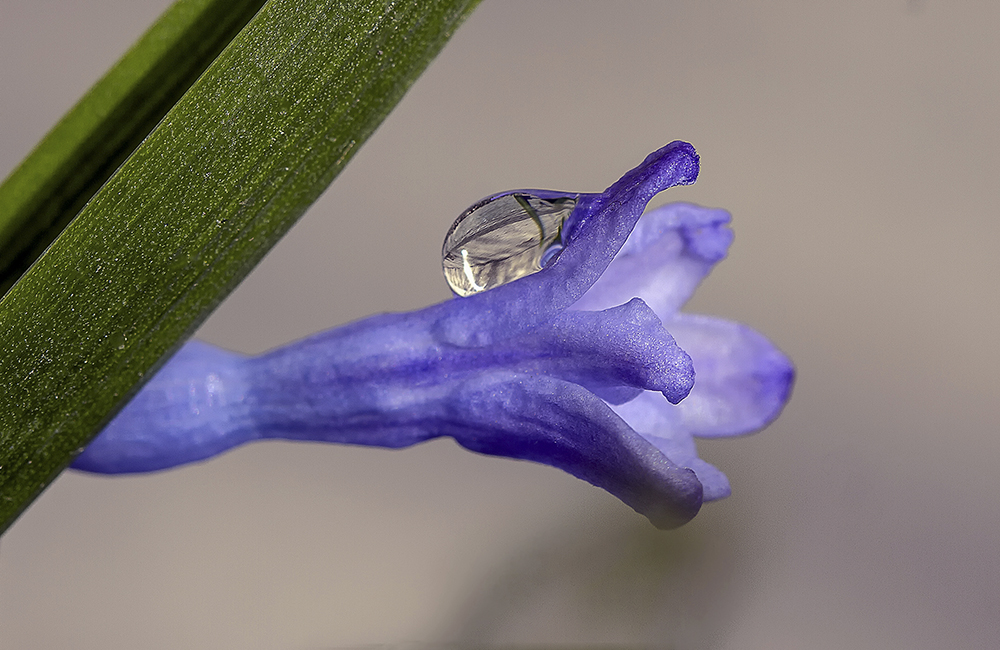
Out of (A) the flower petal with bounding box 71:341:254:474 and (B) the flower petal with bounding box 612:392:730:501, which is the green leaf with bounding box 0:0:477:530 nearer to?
(A) the flower petal with bounding box 71:341:254:474

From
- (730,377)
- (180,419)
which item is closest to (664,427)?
(730,377)

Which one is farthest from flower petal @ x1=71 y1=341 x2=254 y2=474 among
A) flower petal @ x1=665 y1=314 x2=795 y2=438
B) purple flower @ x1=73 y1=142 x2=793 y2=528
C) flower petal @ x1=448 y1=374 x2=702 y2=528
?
flower petal @ x1=665 y1=314 x2=795 y2=438

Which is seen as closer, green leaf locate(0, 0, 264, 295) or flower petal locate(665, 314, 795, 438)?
green leaf locate(0, 0, 264, 295)

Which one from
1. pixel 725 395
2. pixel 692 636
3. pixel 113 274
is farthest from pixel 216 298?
pixel 692 636

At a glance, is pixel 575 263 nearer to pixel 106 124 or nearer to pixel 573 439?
pixel 573 439

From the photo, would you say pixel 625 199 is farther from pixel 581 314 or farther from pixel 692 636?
pixel 692 636

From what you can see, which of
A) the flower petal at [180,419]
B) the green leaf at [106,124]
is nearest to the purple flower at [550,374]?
the flower petal at [180,419]

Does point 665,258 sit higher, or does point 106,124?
point 665,258
